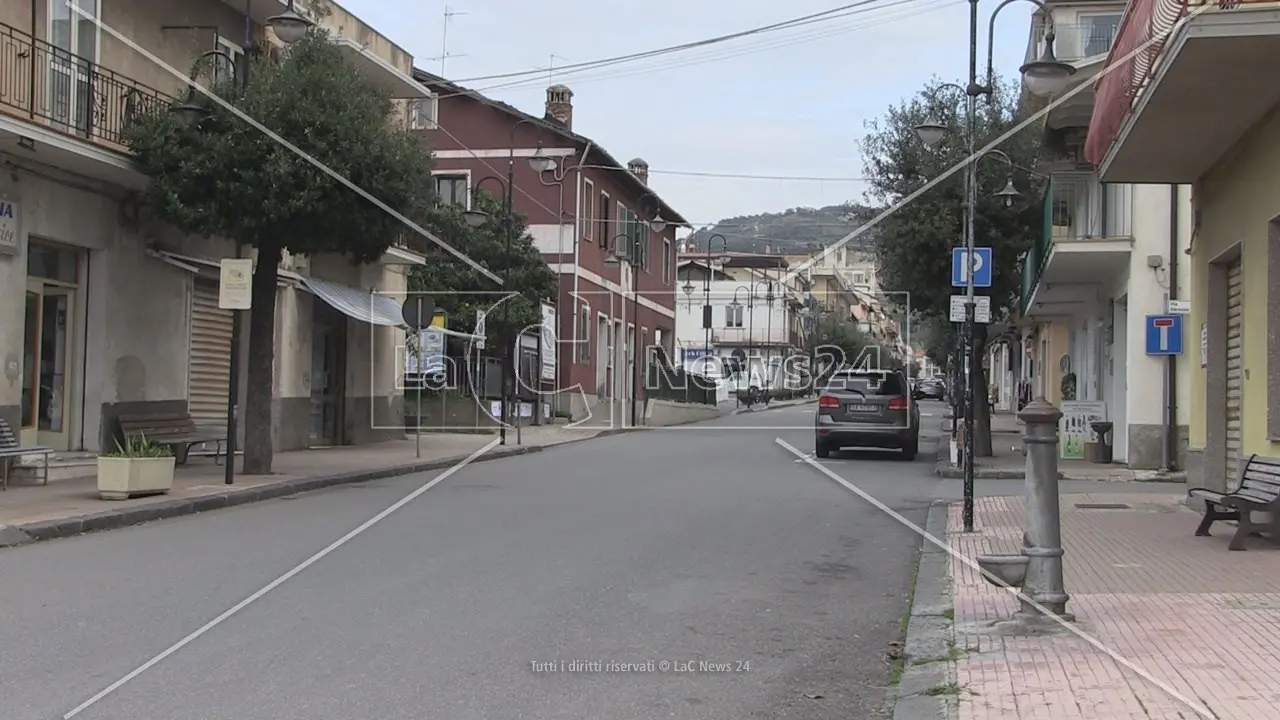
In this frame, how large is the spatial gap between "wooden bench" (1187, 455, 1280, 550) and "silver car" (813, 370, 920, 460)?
11.4 meters

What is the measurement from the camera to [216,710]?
5.59m

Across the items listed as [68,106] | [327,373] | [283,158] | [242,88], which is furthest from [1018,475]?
[68,106]

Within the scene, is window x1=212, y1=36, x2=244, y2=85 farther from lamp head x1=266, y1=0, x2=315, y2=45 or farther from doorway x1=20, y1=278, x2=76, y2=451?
doorway x1=20, y1=278, x2=76, y2=451

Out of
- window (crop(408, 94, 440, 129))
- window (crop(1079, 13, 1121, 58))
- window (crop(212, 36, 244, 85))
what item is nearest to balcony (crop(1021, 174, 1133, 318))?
window (crop(1079, 13, 1121, 58))

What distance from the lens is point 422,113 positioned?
95.7 ft

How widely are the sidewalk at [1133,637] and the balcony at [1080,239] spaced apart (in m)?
9.69

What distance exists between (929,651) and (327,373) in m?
19.8

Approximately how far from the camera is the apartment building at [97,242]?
48.1 feet

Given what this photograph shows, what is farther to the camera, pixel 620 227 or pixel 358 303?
pixel 620 227

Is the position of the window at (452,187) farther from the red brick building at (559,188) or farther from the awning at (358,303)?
the awning at (358,303)

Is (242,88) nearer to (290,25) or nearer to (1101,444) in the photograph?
(290,25)

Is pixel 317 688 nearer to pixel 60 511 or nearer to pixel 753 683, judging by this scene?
pixel 753 683

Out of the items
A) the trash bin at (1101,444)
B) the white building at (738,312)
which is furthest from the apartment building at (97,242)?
the white building at (738,312)

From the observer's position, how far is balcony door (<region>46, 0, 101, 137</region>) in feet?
50.3
